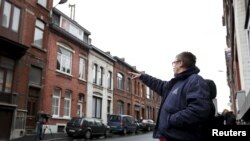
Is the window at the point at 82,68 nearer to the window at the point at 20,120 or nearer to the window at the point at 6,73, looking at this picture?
the window at the point at 20,120

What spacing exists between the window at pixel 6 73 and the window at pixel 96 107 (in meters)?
13.3

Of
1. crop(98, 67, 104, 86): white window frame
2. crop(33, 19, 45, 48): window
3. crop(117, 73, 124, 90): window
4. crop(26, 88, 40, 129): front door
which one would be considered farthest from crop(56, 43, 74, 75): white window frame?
crop(117, 73, 124, 90): window

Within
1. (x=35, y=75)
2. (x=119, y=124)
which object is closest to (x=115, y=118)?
(x=119, y=124)

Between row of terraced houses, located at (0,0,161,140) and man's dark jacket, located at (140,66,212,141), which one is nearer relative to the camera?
man's dark jacket, located at (140,66,212,141)

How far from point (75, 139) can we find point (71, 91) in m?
6.78

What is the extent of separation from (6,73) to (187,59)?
18832 mm

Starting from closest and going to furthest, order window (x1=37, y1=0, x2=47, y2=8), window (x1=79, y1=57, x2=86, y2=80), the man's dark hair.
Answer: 1. the man's dark hair
2. window (x1=37, y1=0, x2=47, y2=8)
3. window (x1=79, y1=57, x2=86, y2=80)

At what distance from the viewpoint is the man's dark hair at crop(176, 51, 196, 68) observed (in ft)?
12.6

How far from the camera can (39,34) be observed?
24.7 metres

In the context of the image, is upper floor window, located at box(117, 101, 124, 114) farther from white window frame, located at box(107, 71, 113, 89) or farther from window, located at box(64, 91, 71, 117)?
window, located at box(64, 91, 71, 117)

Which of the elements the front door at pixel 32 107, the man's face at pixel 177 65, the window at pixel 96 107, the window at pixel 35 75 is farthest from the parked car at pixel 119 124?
the man's face at pixel 177 65

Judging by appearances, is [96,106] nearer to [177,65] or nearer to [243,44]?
[243,44]

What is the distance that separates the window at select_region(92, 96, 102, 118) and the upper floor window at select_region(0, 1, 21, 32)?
13.8 meters

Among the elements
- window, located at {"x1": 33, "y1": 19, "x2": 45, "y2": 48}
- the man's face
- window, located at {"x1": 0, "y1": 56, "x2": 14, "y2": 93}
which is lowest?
the man's face
